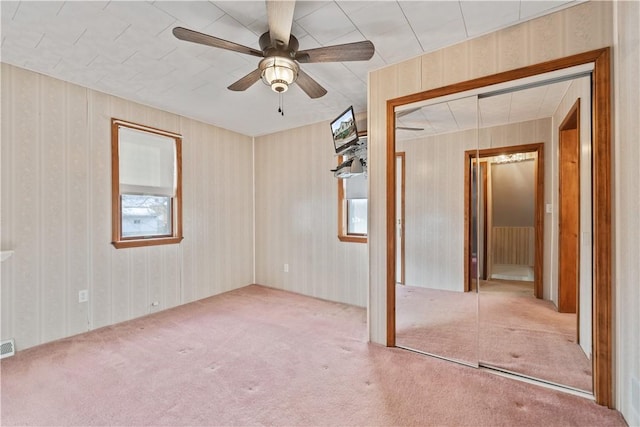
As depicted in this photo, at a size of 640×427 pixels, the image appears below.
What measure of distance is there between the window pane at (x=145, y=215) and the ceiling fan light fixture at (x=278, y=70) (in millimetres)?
2496

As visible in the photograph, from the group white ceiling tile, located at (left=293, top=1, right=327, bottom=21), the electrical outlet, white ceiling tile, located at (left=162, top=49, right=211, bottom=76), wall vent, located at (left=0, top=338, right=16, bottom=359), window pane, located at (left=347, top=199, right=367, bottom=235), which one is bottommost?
wall vent, located at (left=0, top=338, right=16, bottom=359)

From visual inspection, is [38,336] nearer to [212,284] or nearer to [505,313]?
[212,284]

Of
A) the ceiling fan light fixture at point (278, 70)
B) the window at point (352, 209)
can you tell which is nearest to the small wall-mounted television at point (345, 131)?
the window at point (352, 209)

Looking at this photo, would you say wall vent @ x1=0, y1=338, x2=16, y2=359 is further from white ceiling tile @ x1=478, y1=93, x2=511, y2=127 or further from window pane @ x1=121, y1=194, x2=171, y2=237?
white ceiling tile @ x1=478, y1=93, x2=511, y2=127

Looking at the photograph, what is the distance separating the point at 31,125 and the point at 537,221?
4893 millimetres

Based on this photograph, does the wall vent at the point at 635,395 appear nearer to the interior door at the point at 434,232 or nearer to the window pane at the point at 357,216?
the interior door at the point at 434,232

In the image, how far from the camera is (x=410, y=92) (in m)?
2.49

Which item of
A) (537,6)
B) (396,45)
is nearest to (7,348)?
(396,45)

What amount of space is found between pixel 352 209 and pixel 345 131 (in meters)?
1.11

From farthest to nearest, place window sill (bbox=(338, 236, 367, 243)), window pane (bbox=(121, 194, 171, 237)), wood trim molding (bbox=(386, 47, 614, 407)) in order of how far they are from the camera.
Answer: window sill (bbox=(338, 236, 367, 243))
window pane (bbox=(121, 194, 171, 237))
wood trim molding (bbox=(386, 47, 614, 407))

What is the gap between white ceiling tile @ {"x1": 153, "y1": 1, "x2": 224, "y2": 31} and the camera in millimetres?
1808

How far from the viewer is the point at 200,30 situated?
6.81 ft

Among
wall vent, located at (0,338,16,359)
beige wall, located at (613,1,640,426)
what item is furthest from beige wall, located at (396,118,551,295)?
wall vent, located at (0,338,16,359)

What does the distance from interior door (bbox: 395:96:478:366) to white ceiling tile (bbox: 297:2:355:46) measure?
870mm
